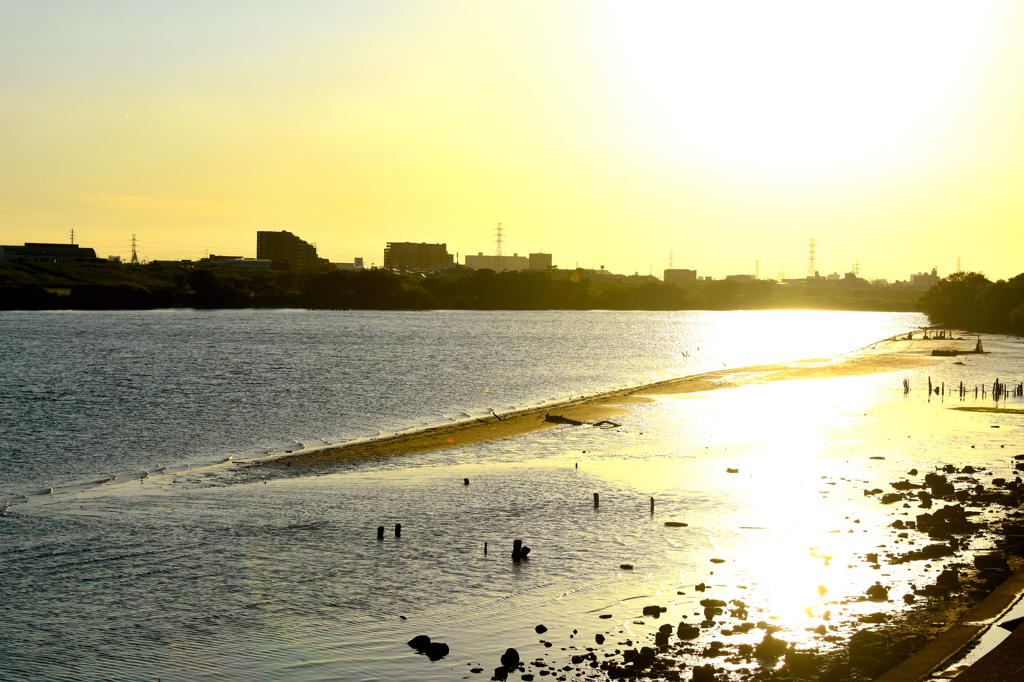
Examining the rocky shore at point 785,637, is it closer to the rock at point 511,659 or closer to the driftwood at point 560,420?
the rock at point 511,659

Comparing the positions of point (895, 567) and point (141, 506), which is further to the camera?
point (141, 506)

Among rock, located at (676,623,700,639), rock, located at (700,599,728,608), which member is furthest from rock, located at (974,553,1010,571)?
rock, located at (676,623,700,639)

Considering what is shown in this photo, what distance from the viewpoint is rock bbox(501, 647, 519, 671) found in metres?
17.4

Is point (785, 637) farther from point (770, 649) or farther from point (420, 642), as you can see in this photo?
point (420, 642)

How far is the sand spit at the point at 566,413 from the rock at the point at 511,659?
28.1 metres

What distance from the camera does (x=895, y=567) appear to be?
2358 centimetres

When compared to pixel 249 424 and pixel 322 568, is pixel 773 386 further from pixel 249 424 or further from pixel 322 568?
pixel 322 568

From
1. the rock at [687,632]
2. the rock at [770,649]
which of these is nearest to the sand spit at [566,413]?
the rock at [687,632]

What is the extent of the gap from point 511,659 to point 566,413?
46.9 meters

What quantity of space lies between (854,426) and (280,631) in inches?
1862

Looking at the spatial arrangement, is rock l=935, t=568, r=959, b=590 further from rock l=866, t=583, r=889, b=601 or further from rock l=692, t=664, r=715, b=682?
rock l=692, t=664, r=715, b=682

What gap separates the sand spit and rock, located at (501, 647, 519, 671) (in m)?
28.1

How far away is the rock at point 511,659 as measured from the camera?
683 inches

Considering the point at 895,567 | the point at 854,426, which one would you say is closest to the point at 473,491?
the point at 895,567
